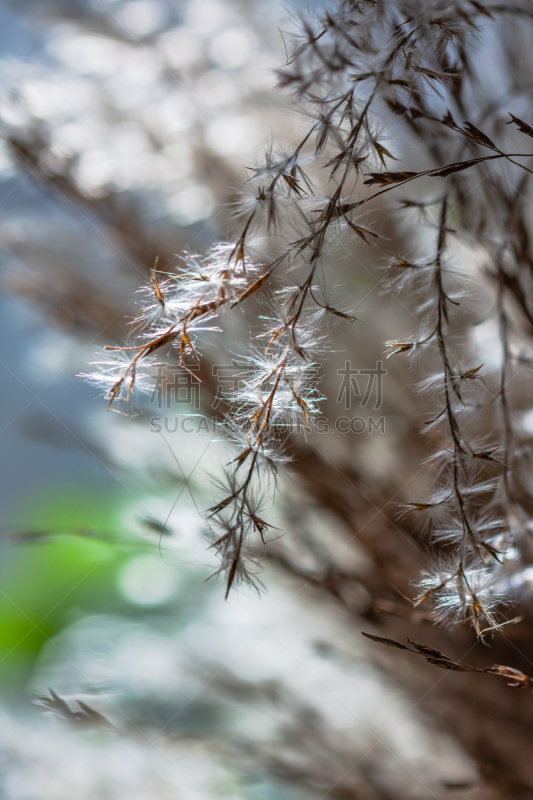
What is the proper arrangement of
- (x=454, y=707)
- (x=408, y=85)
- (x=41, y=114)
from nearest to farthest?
(x=408, y=85) < (x=454, y=707) < (x=41, y=114)

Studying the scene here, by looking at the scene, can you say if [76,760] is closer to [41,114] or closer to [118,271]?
[118,271]

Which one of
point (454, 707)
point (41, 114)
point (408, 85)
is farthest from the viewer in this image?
point (41, 114)

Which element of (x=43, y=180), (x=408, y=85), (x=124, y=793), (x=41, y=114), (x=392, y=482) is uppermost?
(x=41, y=114)

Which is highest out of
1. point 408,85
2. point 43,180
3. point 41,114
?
point 41,114

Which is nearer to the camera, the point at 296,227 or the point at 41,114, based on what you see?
the point at 296,227

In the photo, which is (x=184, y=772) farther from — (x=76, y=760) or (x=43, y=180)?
(x=43, y=180)

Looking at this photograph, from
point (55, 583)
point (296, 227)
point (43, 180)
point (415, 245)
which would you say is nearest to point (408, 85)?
point (296, 227)

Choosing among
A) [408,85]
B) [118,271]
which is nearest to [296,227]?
[408,85]

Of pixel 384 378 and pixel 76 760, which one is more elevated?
pixel 384 378

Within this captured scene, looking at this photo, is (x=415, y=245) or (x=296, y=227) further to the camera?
(x=415, y=245)
